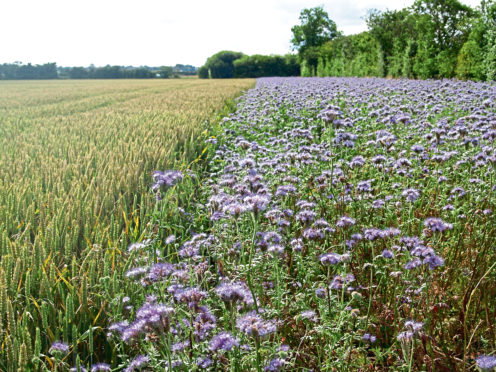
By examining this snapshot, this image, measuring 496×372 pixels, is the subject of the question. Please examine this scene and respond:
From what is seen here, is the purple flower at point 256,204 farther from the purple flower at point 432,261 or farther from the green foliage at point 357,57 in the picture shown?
the green foliage at point 357,57

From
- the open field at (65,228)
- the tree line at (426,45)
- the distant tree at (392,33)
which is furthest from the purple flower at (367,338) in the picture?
the distant tree at (392,33)

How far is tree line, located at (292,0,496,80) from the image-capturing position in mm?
21938

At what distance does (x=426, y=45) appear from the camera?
27.3 m

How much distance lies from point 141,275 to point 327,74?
51774mm

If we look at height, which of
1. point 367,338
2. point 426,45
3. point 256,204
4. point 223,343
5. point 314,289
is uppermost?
point 426,45

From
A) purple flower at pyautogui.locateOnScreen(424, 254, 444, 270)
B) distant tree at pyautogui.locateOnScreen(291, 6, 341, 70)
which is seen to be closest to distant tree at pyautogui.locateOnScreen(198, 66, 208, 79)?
distant tree at pyautogui.locateOnScreen(291, 6, 341, 70)

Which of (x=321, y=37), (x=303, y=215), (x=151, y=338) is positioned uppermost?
→ (x=321, y=37)

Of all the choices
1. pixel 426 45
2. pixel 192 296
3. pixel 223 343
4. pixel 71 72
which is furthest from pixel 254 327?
pixel 71 72

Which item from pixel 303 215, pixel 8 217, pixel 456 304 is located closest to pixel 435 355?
pixel 456 304

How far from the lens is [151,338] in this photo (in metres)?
2.09

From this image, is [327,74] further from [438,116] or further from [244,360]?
[244,360]

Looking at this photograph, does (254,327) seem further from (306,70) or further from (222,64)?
(222,64)

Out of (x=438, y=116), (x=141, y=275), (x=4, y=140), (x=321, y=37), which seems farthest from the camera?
(x=321, y=37)

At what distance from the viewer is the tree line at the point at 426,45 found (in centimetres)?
2194
